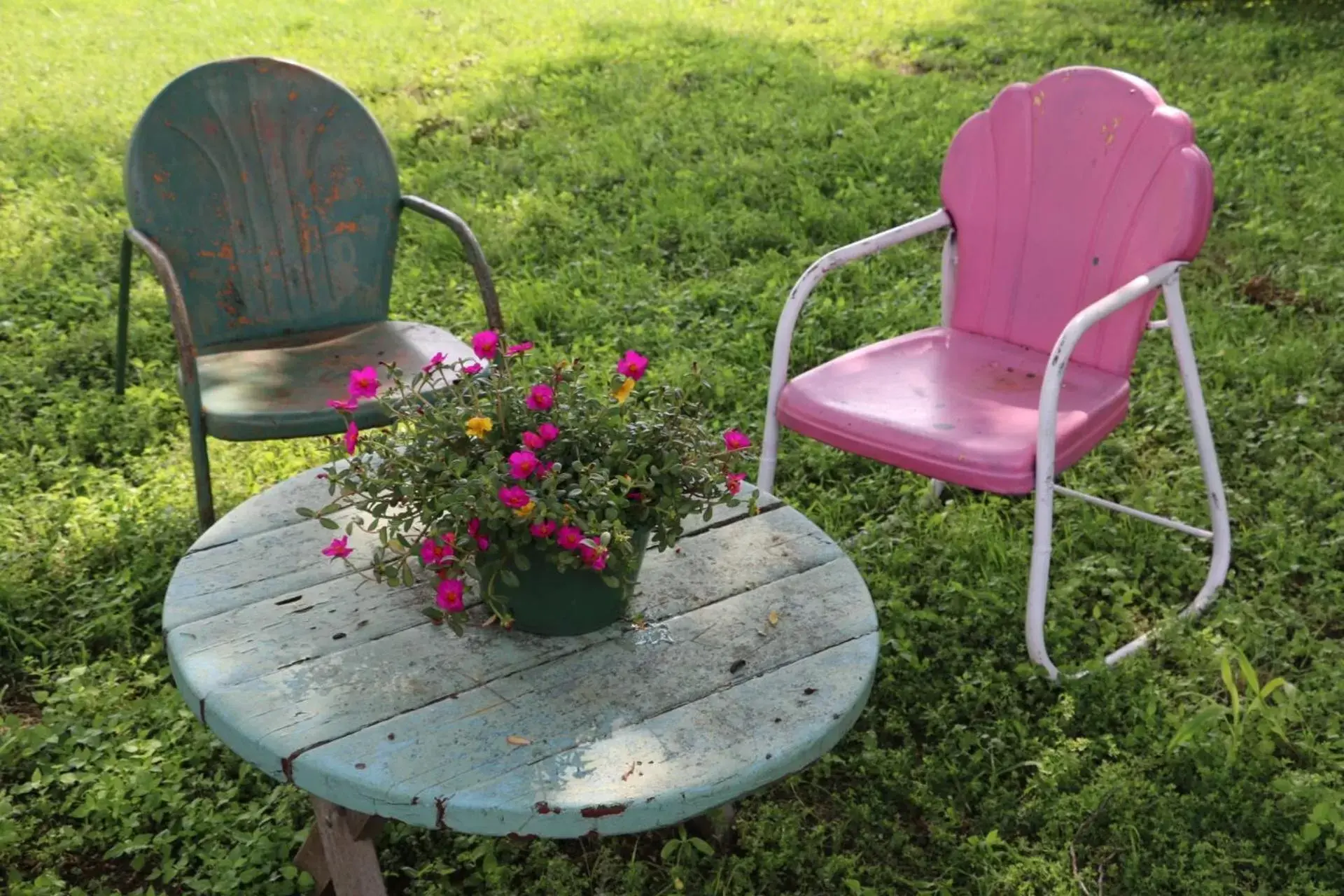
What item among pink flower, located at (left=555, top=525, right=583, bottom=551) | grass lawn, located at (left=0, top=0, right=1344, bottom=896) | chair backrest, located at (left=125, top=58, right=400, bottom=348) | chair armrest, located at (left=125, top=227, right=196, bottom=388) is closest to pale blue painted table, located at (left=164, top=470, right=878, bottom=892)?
pink flower, located at (left=555, top=525, right=583, bottom=551)

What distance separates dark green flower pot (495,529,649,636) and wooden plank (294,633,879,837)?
17 cm

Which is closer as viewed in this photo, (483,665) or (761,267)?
(483,665)

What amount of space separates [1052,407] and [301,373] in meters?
1.71

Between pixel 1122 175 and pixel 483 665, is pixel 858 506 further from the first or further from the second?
pixel 483 665

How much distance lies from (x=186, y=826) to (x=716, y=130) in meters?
4.26

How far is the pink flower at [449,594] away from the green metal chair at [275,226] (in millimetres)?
1262

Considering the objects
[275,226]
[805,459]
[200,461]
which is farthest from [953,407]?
[275,226]

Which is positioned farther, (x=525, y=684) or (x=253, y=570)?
(x=253, y=570)

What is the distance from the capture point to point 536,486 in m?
1.69

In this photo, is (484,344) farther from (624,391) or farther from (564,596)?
(564,596)

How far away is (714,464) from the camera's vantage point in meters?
1.82

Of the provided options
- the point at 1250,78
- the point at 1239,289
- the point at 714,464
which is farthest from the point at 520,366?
the point at 1250,78

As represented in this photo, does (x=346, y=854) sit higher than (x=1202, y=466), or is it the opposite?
(x=1202, y=466)

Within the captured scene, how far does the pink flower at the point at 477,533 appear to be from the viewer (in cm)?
166
